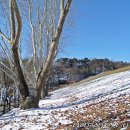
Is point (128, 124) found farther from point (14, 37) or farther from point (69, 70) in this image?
point (69, 70)

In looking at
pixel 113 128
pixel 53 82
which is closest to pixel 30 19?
pixel 113 128

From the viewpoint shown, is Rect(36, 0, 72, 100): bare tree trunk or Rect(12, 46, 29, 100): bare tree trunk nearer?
Rect(36, 0, 72, 100): bare tree trunk

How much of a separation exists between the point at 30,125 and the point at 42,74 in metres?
5.39

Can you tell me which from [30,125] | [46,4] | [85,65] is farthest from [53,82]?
[30,125]

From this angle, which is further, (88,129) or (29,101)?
(29,101)

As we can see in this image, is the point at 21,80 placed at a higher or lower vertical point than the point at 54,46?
lower

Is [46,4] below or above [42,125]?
above

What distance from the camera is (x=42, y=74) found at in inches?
656

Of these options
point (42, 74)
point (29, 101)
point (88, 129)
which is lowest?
point (88, 129)

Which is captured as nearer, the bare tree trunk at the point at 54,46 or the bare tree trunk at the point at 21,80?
the bare tree trunk at the point at 54,46

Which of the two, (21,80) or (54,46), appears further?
(21,80)

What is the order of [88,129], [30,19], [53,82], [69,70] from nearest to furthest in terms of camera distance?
[88,129] < [30,19] < [53,82] < [69,70]

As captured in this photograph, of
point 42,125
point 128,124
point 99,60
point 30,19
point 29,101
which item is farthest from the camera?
point 99,60

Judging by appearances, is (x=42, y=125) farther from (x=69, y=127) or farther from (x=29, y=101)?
(x=29, y=101)
